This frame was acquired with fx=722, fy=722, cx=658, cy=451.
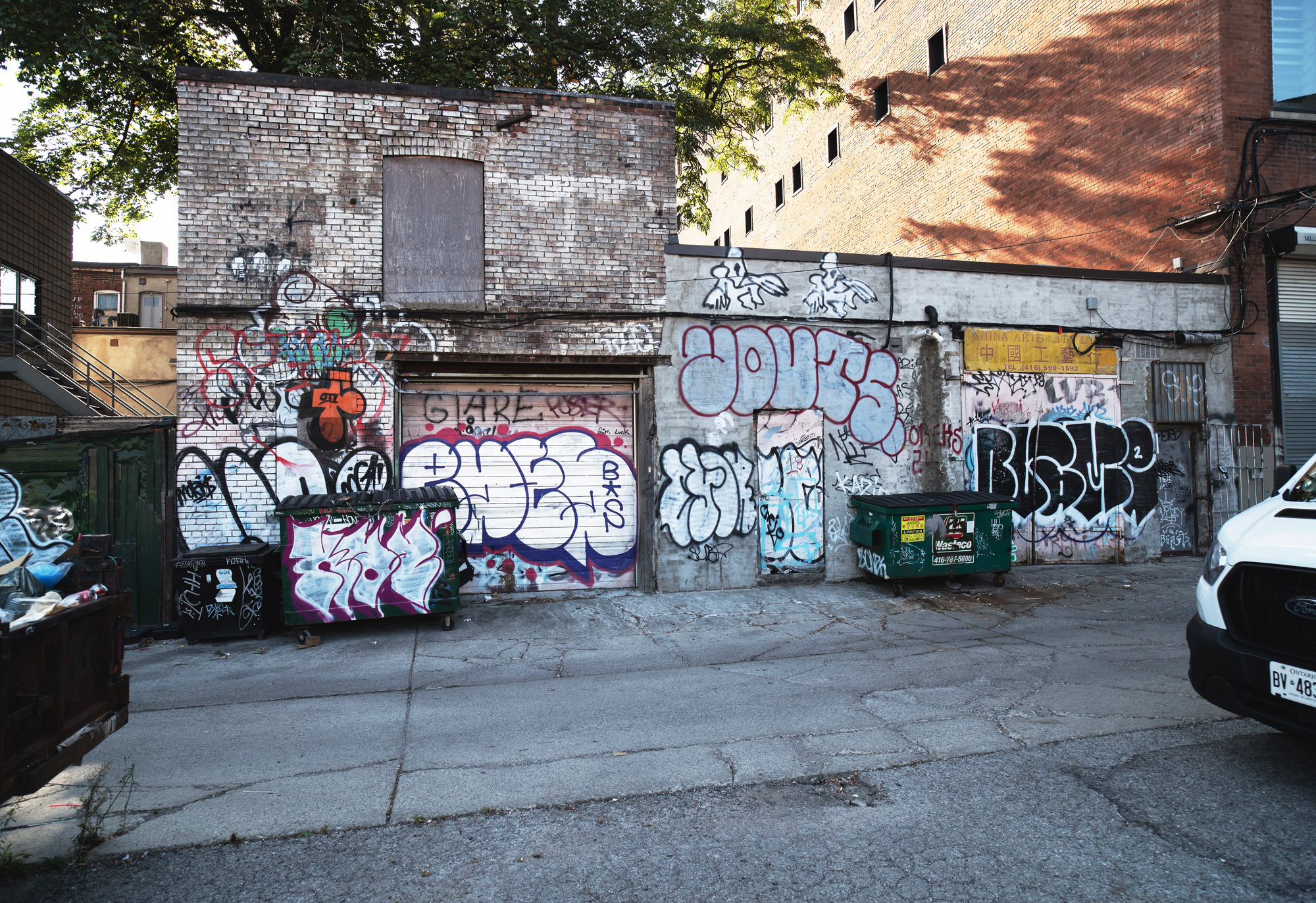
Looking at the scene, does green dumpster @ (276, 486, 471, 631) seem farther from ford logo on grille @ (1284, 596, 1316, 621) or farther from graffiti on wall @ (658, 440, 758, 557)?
ford logo on grille @ (1284, 596, 1316, 621)

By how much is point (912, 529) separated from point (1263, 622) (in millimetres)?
5587

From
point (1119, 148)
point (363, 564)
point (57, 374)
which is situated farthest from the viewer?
point (1119, 148)

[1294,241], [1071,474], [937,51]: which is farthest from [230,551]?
[937,51]

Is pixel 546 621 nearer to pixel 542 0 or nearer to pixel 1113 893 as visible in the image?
pixel 1113 893

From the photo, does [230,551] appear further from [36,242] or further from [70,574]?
[36,242]

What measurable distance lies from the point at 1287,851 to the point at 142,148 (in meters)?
20.4

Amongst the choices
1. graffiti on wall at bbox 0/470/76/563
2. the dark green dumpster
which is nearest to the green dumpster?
graffiti on wall at bbox 0/470/76/563

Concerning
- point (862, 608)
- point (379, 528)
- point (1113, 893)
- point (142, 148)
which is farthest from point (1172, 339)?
point (142, 148)

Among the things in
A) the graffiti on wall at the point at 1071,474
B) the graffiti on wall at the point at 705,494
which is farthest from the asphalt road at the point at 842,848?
the graffiti on wall at the point at 1071,474

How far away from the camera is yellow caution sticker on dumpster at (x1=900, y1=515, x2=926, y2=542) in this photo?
9445 millimetres

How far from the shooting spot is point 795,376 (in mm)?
10320

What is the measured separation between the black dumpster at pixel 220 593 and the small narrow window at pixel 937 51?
19.4m

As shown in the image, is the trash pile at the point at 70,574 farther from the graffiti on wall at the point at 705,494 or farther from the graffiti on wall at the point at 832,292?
the graffiti on wall at the point at 832,292

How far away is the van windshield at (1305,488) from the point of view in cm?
441
